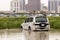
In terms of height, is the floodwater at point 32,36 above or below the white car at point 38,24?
below

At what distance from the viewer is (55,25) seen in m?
28.5

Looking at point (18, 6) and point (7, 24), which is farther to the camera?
point (18, 6)

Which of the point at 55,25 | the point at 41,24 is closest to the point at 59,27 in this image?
the point at 55,25

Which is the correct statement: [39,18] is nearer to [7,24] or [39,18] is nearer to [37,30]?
[37,30]

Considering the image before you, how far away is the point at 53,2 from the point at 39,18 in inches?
5090

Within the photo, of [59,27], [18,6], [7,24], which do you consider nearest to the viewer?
[59,27]

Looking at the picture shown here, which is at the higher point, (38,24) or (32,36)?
(38,24)

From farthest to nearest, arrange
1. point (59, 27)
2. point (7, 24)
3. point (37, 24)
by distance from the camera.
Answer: point (7, 24)
point (59, 27)
point (37, 24)

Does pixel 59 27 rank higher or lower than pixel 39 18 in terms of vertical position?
lower

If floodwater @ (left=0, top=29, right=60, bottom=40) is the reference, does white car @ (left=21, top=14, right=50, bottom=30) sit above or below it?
above

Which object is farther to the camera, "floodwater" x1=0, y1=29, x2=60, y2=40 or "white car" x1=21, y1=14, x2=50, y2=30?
"white car" x1=21, y1=14, x2=50, y2=30

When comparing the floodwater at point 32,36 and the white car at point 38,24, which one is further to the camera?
the white car at point 38,24

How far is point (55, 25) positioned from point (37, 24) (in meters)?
9.70

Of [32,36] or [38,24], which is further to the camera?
[38,24]
